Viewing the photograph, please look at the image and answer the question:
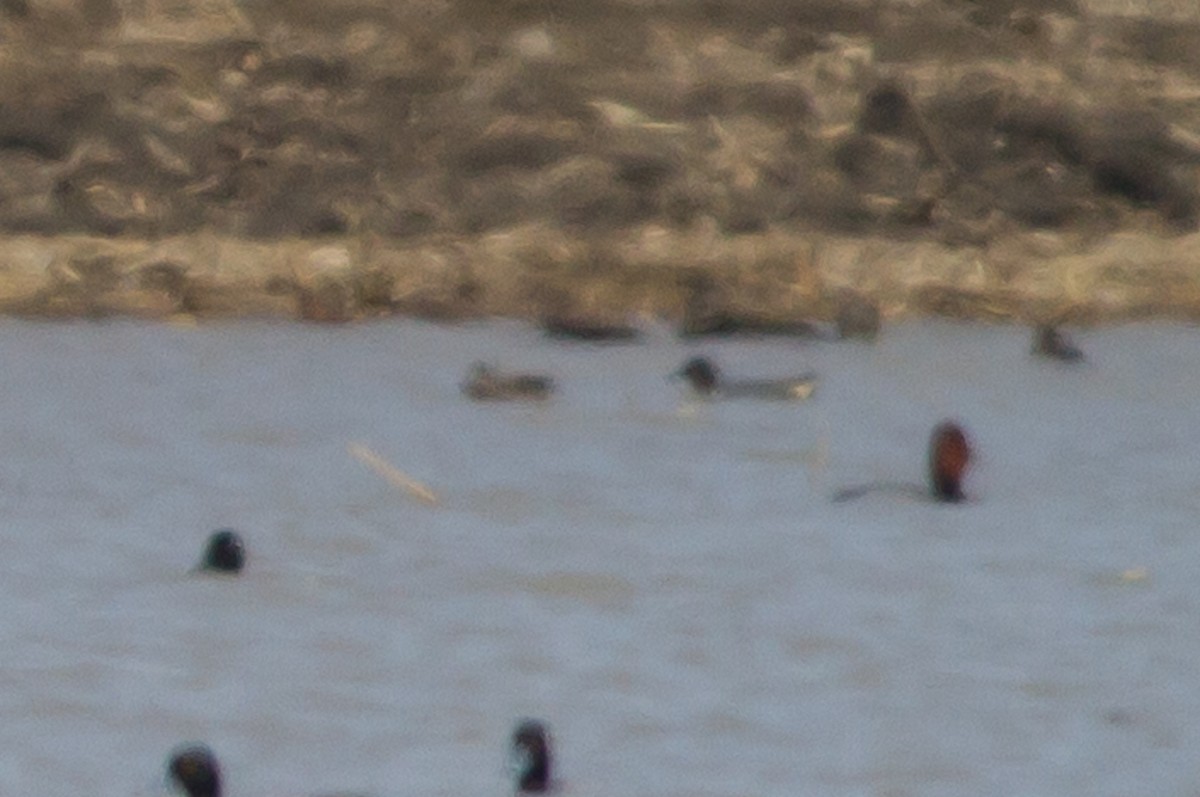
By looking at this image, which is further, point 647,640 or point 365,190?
point 365,190

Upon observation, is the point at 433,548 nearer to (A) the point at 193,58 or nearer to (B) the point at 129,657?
(B) the point at 129,657

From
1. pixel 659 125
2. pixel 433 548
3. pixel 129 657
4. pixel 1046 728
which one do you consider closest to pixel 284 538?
pixel 433 548

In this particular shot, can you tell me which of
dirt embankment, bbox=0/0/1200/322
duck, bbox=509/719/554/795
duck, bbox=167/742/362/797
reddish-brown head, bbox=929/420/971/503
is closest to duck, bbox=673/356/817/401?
dirt embankment, bbox=0/0/1200/322

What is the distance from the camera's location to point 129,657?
399 cm

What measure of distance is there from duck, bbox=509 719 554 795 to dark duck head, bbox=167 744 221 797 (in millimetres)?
335

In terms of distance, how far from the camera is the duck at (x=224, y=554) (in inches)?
181

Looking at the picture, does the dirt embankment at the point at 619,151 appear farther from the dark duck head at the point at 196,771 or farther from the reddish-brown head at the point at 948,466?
the dark duck head at the point at 196,771

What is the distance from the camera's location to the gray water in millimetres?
3496

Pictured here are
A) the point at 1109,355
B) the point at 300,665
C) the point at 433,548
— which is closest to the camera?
the point at 300,665

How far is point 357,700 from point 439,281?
4322 mm

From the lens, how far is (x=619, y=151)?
837 cm

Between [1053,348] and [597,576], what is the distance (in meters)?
2.96

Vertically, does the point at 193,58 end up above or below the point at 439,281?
above

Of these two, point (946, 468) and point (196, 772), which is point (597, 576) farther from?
point (196, 772)
